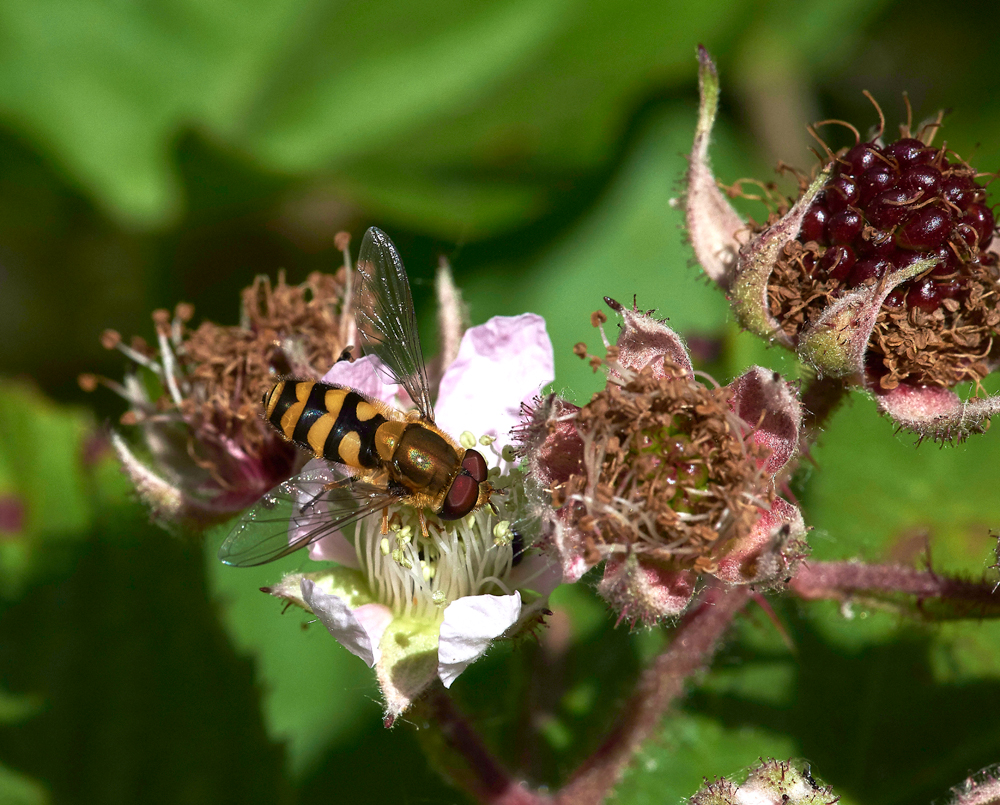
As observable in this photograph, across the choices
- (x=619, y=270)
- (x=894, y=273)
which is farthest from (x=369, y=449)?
(x=619, y=270)

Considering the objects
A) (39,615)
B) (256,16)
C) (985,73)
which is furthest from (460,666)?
(985,73)

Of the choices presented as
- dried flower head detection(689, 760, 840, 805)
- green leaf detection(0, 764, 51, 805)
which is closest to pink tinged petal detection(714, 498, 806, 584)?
dried flower head detection(689, 760, 840, 805)

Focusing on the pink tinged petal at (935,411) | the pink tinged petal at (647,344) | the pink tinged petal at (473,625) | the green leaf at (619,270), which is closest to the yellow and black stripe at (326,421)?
the pink tinged petal at (473,625)

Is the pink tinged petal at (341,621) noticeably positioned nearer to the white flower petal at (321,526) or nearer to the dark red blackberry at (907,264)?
the white flower petal at (321,526)

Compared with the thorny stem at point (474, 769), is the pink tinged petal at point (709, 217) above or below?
above

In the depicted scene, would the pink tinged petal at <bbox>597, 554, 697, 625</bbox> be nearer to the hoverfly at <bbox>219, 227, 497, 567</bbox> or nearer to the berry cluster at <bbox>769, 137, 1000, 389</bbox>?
the hoverfly at <bbox>219, 227, 497, 567</bbox>

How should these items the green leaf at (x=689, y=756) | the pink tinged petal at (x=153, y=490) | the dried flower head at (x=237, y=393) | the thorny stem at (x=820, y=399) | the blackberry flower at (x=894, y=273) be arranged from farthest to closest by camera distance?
the green leaf at (x=689, y=756)
the dried flower head at (x=237, y=393)
the pink tinged petal at (x=153, y=490)
the thorny stem at (x=820, y=399)
the blackberry flower at (x=894, y=273)

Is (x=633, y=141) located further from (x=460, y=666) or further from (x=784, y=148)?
(x=460, y=666)
